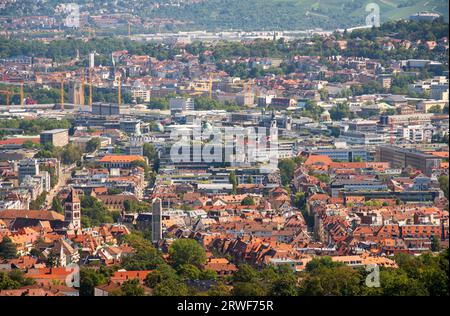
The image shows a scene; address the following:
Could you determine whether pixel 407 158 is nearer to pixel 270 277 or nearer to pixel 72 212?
pixel 72 212

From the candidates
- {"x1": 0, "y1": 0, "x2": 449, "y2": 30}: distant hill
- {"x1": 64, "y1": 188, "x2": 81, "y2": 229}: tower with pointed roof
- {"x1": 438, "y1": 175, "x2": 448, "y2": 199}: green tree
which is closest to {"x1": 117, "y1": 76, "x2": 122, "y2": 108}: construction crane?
{"x1": 0, "y1": 0, "x2": 449, "y2": 30}: distant hill

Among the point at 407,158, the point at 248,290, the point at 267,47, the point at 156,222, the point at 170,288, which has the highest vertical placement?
the point at 248,290

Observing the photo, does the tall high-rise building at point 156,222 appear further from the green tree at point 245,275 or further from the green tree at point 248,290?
the green tree at point 248,290

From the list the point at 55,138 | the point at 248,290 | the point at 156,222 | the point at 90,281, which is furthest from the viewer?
the point at 55,138

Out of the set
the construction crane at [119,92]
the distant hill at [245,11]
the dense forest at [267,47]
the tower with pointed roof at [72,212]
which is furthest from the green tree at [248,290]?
the distant hill at [245,11]

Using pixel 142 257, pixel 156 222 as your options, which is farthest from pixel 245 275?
pixel 156 222
